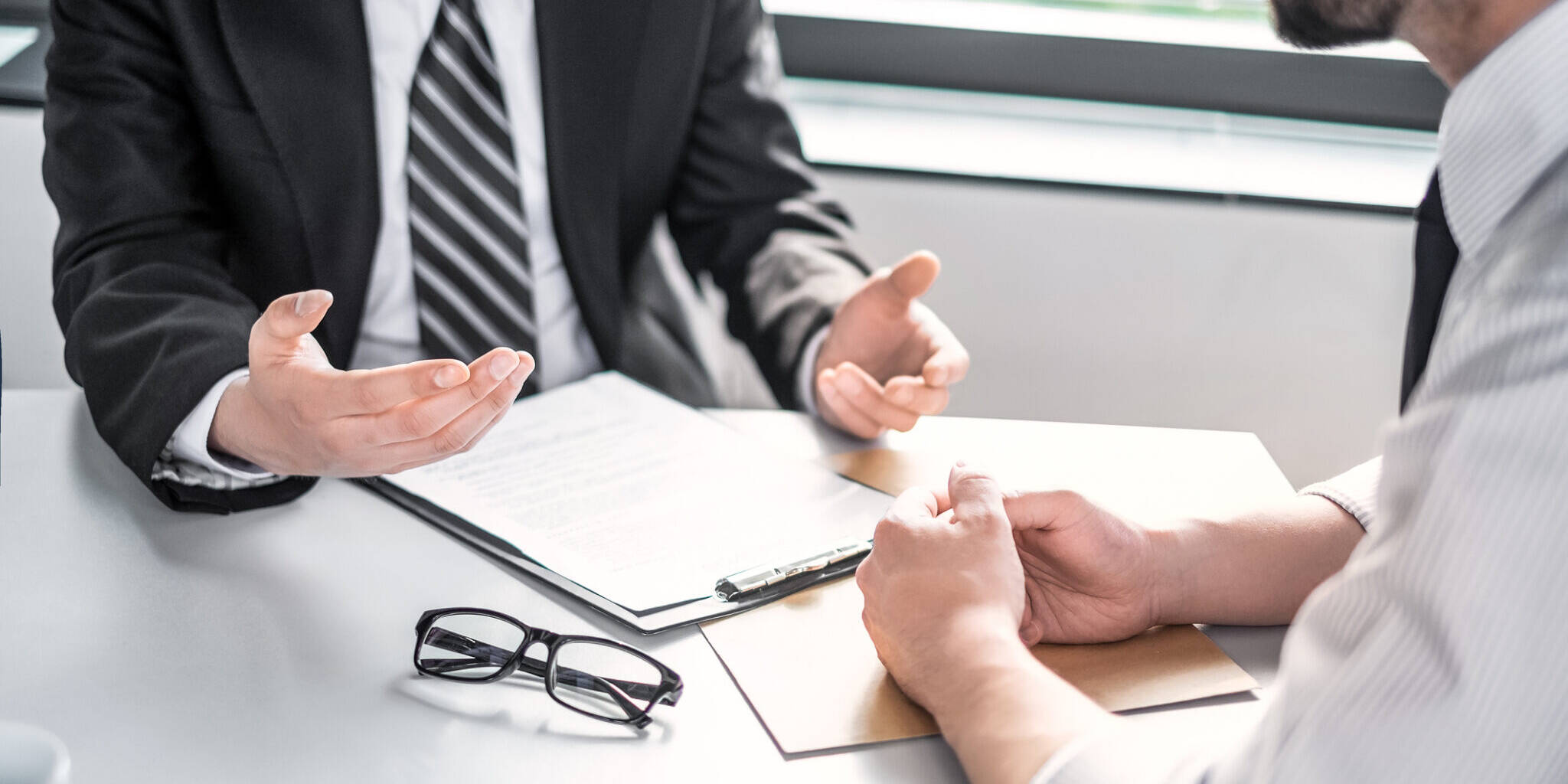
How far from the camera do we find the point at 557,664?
2.22 feet

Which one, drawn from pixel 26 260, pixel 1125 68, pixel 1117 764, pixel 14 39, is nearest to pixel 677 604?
pixel 1117 764

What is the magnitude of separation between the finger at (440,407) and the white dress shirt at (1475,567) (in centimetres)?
47

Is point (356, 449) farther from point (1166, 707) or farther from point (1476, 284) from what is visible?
point (1476, 284)

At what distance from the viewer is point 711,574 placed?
783mm

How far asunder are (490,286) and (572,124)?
198mm

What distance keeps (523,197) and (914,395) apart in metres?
0.52

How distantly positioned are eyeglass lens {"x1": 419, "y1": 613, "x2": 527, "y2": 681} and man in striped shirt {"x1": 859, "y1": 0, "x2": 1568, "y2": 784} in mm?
231

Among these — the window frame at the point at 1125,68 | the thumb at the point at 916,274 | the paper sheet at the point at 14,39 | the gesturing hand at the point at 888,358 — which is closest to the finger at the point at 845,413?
the gesturing hand at the point at 888,358

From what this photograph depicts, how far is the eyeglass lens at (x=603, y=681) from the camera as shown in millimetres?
654

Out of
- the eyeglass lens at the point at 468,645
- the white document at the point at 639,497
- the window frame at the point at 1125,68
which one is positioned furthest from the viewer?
the window frame at the point at 1125,68

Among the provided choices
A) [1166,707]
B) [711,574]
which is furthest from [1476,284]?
[711,574]

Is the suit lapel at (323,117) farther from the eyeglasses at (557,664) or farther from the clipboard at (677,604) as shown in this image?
the eyeglasses at (557,664)

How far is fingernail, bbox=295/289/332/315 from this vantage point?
727 mm

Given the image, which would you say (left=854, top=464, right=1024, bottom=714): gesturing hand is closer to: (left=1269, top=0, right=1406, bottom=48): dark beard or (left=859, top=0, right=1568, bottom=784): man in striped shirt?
(left=859, top=0, right=1568, bottom=784): man in striped shirt
